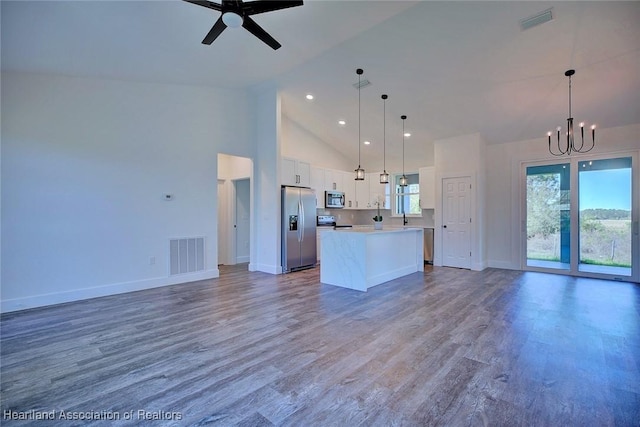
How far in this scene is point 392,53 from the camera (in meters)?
4.40

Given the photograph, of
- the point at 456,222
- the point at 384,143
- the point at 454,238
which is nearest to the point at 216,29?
the point at 384,143

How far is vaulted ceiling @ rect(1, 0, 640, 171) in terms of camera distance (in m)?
3.22

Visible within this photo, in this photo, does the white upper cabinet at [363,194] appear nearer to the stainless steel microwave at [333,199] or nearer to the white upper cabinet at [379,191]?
the white upper cabinet at [379,191]

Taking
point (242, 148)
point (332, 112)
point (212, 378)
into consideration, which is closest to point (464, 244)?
point (332, 112)

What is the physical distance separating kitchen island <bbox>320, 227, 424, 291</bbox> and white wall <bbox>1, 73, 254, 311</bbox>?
7.84ft

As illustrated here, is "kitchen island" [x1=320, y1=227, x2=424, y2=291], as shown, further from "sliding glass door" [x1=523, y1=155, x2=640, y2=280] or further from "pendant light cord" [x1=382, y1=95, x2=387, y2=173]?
"sliding glass door" [x1=523, y1=155, x2=640, y2=280]

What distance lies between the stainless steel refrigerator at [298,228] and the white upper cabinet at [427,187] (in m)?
2.95

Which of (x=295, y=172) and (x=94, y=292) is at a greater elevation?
(x=295, y=172)

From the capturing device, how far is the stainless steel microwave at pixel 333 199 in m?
7.71

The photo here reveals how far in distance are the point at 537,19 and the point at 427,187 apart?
433 centimetres

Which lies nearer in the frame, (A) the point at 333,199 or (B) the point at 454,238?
(B) the point at 454,238

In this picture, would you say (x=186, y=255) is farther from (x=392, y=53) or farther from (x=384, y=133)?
(x=384, y=133)

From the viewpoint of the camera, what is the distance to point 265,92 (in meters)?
6.23

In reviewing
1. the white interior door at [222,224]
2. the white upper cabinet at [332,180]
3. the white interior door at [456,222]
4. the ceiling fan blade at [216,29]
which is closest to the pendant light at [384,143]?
the white upper cabinet at [332,180]
